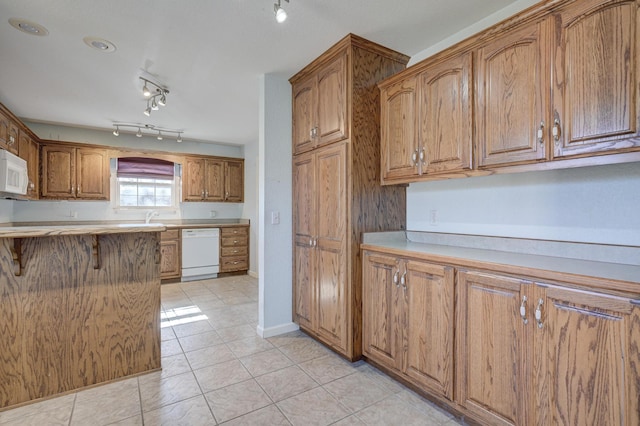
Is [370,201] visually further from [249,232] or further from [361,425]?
[249,232]

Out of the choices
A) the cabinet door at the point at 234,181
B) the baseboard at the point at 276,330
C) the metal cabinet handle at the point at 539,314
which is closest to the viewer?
the metal cabinet handle at the point at 539,314

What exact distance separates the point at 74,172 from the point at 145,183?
100 cm

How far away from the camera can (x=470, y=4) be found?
1.99 m

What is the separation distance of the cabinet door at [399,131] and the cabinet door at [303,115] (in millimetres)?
685

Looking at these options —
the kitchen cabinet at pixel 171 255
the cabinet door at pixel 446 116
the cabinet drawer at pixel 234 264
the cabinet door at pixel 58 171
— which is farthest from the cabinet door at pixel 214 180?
the cabinet door at pixel 446 116

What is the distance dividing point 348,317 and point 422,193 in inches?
46.5

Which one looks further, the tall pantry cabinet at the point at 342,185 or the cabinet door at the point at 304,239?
the cabinet door at the point at 304,239

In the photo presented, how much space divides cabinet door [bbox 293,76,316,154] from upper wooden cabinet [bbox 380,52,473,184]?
695 mm

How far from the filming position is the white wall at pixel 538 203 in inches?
61.8

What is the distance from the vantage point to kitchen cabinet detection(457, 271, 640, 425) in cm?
118

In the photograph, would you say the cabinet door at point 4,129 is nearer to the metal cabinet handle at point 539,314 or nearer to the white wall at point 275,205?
the white wall at point 275,205

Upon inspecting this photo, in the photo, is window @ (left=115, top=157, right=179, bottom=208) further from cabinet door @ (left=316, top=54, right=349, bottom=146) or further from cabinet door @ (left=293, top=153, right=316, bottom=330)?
cabinet door @ (left=316, top=54, right=349, bottom=146)

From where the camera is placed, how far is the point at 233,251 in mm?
5707

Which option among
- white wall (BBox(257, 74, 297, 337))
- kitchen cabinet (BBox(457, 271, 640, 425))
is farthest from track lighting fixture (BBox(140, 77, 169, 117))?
kitchen cabinet (BBox(457, 271, 640, 425))
